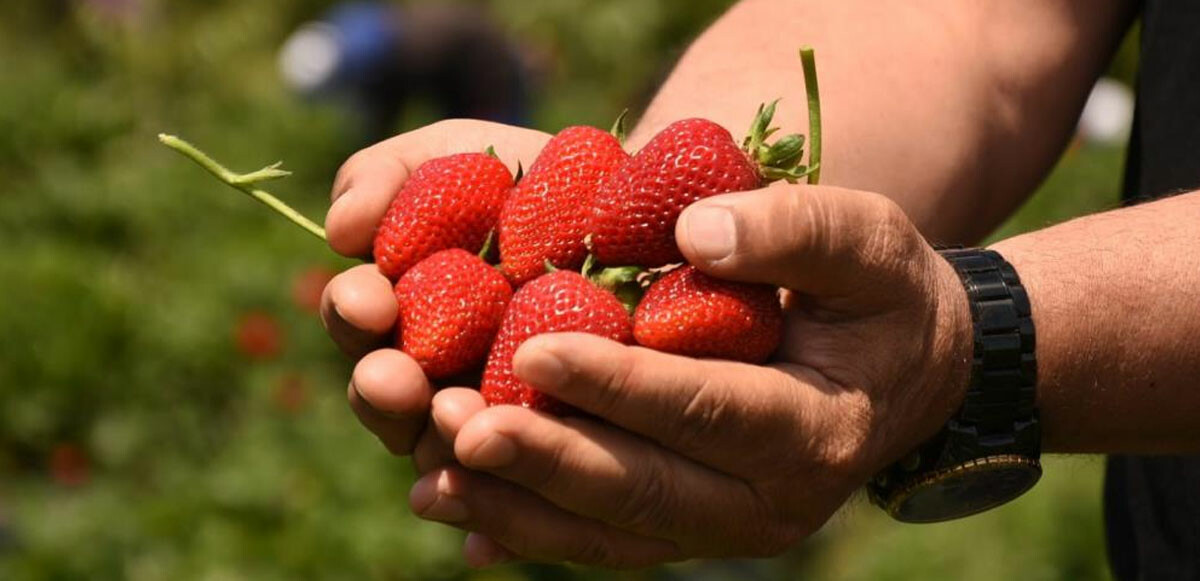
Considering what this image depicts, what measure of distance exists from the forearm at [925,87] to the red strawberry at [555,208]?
309 mm

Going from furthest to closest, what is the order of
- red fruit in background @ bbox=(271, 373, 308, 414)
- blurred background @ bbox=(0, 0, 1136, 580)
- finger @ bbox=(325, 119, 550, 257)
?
1. red fruit in background @ bbox=(271, 373, 308, 414)
2. blurred background @ bbox=(0, 0, 1136, 580)
3. finger @ bbox=(325, 119, 550, 257)

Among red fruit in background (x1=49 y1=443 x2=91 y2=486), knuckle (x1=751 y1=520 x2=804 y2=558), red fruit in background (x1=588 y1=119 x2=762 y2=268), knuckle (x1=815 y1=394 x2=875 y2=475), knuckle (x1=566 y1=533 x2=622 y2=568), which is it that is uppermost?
red fruit in background (x1=588 y1=119 x2=762 y2=268)

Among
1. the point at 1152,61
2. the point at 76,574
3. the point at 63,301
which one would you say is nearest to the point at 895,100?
the point at 1152,61

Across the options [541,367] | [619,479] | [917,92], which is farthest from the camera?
[917,92]

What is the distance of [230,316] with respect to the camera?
4547 mm

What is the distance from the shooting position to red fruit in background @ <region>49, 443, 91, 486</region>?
4246 mm

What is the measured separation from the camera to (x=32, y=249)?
494cm

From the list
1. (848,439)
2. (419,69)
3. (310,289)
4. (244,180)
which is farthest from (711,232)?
(419,69)

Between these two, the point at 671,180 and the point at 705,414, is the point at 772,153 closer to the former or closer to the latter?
the point at 671,180

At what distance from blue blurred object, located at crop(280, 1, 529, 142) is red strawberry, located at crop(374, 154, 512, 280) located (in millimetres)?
4332

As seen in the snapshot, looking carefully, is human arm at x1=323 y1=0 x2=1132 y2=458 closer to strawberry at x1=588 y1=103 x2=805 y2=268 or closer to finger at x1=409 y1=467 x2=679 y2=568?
strawberry at x1=588 y1=103 x2=805 y2=268

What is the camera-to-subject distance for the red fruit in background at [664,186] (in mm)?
1646

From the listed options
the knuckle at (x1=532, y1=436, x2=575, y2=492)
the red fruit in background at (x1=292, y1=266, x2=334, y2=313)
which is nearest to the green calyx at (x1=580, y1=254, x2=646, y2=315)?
the knuckle at (x1=532, y1=436, x2=575, y2=492)

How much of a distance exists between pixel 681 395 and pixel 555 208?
1.02ft
